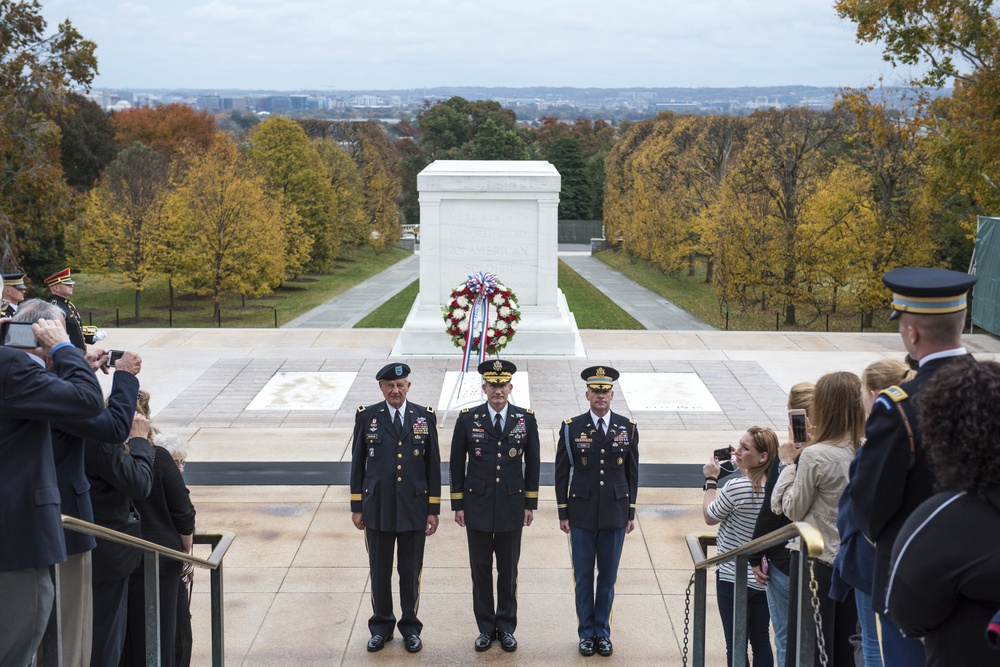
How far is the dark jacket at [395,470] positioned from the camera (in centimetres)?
609

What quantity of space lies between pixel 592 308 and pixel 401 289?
1060cm

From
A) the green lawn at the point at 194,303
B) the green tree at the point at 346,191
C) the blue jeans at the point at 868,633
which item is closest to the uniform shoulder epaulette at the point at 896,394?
the blue jeans at the point at 868,633

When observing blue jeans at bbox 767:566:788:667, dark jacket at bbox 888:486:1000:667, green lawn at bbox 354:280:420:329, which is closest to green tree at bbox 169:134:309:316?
green lawn at bbox 354:280:420:329

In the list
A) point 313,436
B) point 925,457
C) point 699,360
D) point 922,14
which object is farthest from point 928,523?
point 922,14

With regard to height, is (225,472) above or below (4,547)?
below

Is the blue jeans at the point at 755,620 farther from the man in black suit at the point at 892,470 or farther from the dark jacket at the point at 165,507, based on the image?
the dark jacket at the point at 165,507

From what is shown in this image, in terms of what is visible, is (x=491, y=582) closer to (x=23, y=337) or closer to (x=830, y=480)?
(x=830, y=480)

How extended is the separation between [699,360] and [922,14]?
883cm

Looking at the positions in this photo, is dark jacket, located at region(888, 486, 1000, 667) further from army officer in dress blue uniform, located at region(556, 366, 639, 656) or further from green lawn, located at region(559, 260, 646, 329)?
green lawn, located at region(559, 260, 646, 329)

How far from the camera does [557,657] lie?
591cm

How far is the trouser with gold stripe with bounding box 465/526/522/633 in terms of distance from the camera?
19.8 ft

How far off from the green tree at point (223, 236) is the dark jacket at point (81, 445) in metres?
29.3

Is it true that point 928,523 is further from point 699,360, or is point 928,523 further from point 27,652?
point 699,360

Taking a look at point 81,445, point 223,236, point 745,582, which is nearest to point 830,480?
point 745,582
